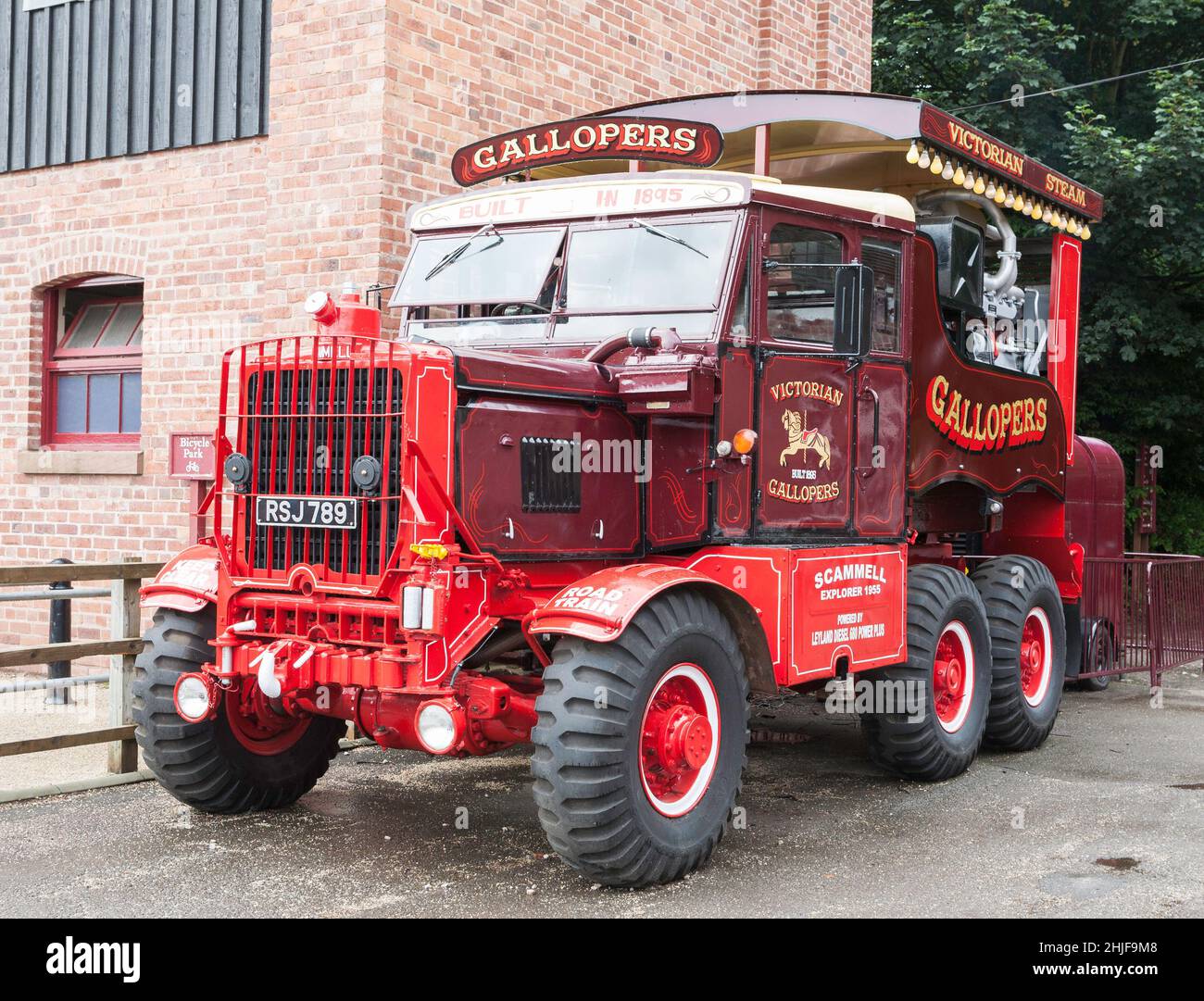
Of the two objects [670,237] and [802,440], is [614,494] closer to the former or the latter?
[802,440]

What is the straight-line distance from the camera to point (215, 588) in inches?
244

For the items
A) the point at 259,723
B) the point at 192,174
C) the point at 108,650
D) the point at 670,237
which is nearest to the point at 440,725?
the point at 259,723

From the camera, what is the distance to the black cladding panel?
8.20 meters

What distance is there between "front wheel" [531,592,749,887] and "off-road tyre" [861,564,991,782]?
1667 millimetres

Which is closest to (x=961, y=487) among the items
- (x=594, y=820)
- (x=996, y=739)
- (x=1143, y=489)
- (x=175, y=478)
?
(x=996, y=739)

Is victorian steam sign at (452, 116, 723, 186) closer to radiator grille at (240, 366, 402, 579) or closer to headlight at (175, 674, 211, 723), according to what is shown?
radiator grille at (240, 366, 402, 579)

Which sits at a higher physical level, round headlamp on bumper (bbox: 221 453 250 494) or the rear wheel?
round headlamp on bumper (bbox: 221 453 250 494)

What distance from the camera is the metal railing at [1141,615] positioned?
10695mm

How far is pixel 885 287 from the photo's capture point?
23.4 feet

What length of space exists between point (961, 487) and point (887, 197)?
7.01 ft

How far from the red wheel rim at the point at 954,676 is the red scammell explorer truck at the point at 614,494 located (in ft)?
0.07

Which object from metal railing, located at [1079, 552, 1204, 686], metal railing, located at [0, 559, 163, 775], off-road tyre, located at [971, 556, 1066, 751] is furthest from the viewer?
metal railing, located at [1079, 552, 1204, 686]

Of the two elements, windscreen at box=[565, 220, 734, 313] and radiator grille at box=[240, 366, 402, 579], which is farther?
windscreen at box=[565, 220, 734, 313]

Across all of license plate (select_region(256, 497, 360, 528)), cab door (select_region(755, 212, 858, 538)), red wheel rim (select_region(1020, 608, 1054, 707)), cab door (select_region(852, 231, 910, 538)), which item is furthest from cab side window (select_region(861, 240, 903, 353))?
license plate (select_region(256, 497, 360, 528))
